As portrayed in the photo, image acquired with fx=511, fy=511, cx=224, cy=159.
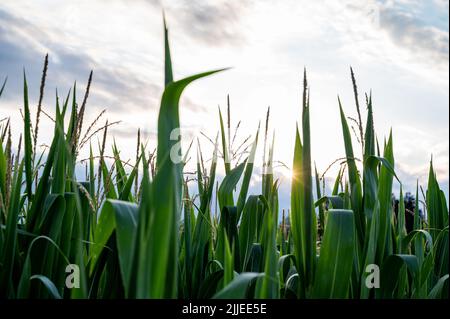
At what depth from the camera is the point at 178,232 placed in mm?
1359

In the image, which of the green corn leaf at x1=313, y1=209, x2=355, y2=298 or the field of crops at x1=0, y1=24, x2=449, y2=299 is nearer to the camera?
the field of crops at x1=0, y1=24, x2=449, y2=299

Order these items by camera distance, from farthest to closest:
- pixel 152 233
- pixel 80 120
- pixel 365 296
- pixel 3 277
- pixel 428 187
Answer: pixel 428 187 < pixel 365 296 < pixel 80 120 < pixel 3 277 < pixel 152 233

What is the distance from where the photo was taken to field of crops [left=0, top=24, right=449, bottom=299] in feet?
4.00

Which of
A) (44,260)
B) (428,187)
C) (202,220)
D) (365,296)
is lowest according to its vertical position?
(365,296)

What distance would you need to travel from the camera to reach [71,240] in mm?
1734

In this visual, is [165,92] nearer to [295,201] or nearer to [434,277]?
[295,201]

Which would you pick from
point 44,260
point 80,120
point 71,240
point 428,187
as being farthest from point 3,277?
point 428,187

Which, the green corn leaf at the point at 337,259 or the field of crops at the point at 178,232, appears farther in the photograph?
the green corn leaf at the point at 337,259

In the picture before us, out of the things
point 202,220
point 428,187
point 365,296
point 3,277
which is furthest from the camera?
point 428,187

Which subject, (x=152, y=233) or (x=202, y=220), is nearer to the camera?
(x=152, y=233)

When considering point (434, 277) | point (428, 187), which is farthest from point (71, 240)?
point (428, 187)

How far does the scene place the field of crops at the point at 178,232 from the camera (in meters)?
1.22

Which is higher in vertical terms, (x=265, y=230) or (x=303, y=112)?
(x=303, y=112)

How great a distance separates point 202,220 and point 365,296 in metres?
0.79
